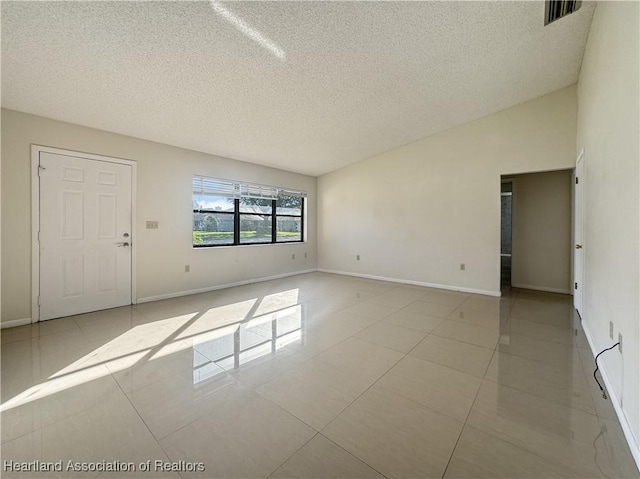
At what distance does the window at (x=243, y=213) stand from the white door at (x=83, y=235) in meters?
1.16

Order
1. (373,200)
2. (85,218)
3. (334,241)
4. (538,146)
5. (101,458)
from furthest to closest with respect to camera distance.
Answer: (334,241), (373,200), (538,146), (85,218), (101,458)

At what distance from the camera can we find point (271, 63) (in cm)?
278

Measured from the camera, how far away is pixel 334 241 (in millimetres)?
6820

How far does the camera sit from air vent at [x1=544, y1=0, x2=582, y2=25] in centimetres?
237

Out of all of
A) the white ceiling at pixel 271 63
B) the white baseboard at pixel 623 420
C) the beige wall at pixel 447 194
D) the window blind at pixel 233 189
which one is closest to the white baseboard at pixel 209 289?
the beige wall at pixel 447 194

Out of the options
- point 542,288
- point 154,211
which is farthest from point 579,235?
point 154,211

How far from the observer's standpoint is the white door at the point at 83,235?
11.0ft

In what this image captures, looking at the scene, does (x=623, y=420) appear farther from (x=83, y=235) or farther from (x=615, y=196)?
(x=83, y=235)

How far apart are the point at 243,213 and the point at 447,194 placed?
401cm

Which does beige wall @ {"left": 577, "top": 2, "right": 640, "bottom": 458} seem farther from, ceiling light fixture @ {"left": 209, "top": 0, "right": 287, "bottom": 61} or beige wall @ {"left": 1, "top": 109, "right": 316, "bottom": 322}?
beige wall @ {"left": 1, "top": 109, "right": 316, "bottom": 322}

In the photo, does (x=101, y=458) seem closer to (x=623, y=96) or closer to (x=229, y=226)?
(x=623, y=96)

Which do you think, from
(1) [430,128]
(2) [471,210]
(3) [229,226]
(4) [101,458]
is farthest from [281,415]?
(1) [430,128]

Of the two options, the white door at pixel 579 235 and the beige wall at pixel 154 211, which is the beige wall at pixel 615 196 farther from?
the beige wall at pixel 154 211

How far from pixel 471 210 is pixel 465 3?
10.6 feet
